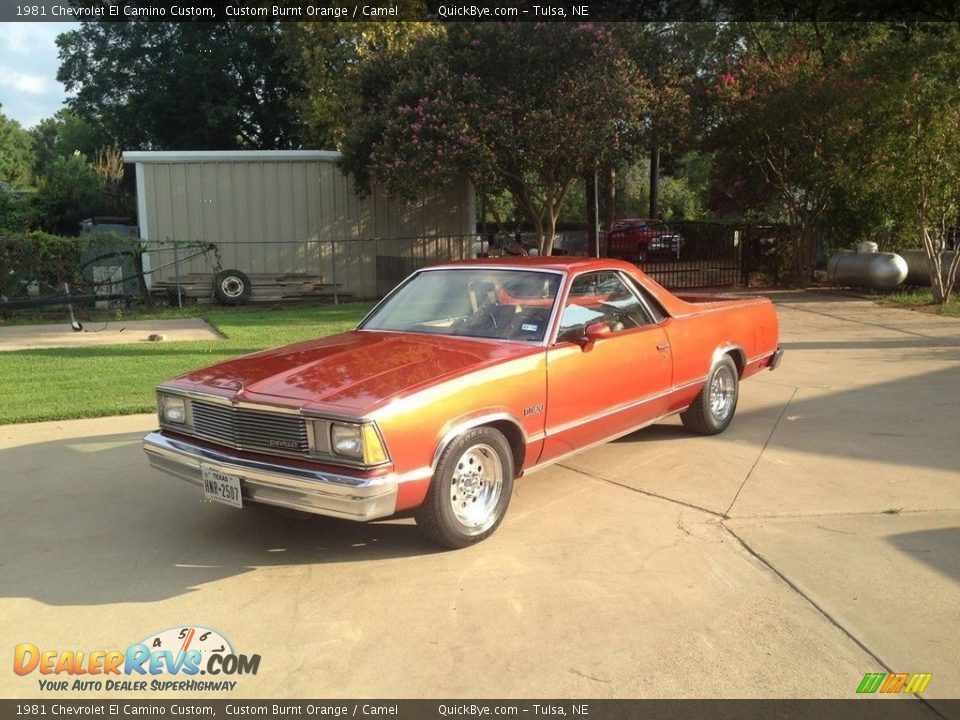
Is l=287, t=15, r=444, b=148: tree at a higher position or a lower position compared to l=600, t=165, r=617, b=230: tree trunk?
higher

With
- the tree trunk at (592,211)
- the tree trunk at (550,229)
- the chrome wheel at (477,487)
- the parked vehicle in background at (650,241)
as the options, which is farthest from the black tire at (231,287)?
the chrome wheel at (477,487)

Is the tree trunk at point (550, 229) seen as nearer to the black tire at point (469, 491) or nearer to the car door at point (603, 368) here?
the car door at point (603, 368)

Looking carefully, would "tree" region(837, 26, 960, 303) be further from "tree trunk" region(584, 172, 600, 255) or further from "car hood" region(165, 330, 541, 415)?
"car hood" region(165, 330, 541, 415)

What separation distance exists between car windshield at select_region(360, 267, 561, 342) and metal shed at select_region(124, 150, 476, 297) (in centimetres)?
1261

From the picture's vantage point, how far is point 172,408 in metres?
4.90

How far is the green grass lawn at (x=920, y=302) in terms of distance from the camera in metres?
15.3

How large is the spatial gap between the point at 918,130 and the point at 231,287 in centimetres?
1379

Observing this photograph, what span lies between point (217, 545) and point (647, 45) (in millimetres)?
15267

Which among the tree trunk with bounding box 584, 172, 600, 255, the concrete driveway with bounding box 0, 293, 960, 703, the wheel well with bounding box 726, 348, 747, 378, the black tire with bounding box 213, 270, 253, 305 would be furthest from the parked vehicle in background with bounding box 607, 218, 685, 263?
the concrete driveway with bounding box 0, 293, 960, 703

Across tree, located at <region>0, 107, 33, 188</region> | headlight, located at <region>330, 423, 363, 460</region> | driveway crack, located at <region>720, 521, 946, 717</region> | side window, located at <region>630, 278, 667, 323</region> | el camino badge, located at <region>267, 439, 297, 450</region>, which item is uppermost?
tree, located at <region>0, 107, 33, 188</region>

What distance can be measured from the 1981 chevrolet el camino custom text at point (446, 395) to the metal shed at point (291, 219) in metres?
13.2

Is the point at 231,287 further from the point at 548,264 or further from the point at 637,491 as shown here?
the point at 637,491

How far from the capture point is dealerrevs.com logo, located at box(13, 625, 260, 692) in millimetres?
3332

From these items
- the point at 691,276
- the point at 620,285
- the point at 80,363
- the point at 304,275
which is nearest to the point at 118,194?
the point at 304,275
